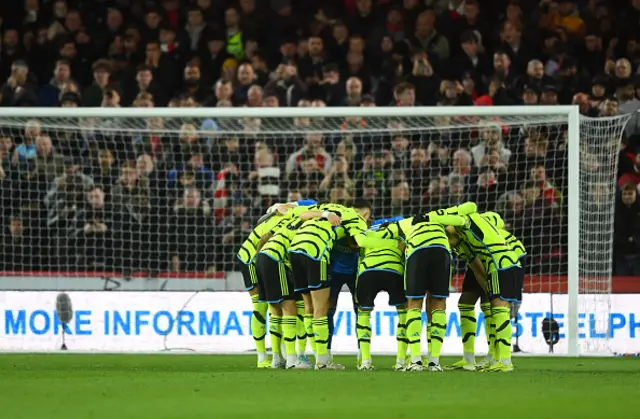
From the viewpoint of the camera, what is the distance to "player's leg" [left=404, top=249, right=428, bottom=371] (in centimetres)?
1234

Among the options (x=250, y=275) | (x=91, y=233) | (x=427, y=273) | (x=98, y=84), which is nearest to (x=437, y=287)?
(x=427, y=273)

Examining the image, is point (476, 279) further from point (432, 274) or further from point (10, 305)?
point (10, 305)

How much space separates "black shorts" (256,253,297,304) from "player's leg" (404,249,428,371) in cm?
156

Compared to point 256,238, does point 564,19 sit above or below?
above

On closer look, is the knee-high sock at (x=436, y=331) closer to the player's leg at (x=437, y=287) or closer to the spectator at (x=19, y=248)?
the player's leg at (x=437, y=287)

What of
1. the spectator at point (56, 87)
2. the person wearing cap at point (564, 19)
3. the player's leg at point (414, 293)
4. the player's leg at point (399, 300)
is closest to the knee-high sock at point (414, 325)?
the player's leg at point (414, 293)

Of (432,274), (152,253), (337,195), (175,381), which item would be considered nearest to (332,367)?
(432,274)

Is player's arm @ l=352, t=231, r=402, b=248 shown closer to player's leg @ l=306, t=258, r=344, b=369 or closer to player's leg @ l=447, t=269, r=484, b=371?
player's leg @ l=306, t=258, r=344, b=369

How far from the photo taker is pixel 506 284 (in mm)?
12781

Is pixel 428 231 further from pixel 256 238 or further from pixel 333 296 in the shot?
pixel 256 238

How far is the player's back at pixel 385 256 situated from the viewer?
41.9 ft

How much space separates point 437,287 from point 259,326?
2.58 m

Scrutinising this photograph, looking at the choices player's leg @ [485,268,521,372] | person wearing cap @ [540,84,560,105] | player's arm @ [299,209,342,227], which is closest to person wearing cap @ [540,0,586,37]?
person wearing cap @ [540,84,560,105]

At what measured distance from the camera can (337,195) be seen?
17.0 metres
